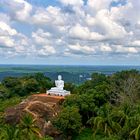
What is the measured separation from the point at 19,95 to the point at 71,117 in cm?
3497

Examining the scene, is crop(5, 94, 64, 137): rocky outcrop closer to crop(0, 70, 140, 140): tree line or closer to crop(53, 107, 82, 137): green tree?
crop(0, 70, 140, 140): tree line

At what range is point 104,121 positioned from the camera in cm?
6016

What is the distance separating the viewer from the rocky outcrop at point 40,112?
208 feet

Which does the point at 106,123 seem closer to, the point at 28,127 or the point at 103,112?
the point at 103,112

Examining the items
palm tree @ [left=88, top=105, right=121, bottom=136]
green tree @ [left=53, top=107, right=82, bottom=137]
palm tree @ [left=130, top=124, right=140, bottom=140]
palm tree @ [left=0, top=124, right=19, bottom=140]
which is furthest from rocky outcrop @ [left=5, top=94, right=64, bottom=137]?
palm tree @ [left=130, top=124, right=140, bottom=140]

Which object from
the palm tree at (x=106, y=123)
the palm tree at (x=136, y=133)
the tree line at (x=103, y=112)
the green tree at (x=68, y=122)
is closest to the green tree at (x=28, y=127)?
the tree line at (x=103, y=112)

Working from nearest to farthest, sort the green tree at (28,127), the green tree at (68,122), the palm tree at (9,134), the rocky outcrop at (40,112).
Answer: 1. the palm tree at (9,134)
2. the green tree at (28,127)
3. the green tree at (68,122)
4. the rocky outcrop at (40,112)

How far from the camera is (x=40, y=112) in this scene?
214 feet

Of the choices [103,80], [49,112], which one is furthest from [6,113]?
[103,80]

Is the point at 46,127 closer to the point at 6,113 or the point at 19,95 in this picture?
the point at 6,113

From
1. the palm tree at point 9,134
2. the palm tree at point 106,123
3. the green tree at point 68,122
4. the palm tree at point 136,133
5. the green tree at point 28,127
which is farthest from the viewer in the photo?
the green tree at point 68,122

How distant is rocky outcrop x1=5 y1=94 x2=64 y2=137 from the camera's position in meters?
63.4

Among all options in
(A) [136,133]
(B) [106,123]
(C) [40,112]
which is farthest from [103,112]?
(C) [40,112]

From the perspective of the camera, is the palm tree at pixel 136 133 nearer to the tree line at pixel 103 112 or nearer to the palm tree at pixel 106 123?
the tree line at pixel 103 112
